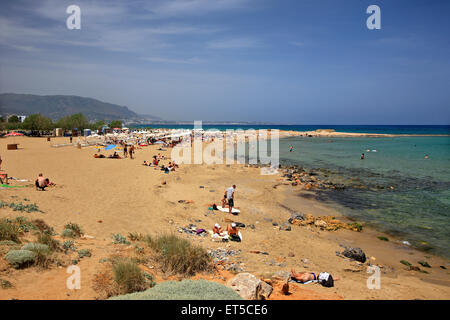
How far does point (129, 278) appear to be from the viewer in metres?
4.88

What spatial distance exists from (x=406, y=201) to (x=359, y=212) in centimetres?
420

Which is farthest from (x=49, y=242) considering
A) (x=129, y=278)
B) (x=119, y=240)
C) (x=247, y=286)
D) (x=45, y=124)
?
(x=45, y=124)

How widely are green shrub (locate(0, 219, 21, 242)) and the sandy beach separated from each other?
1.38 meters

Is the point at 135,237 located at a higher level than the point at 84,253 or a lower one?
lower

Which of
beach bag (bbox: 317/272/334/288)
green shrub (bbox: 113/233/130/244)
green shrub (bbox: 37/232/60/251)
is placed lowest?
beach bag (bbox: 317/272/334/288)

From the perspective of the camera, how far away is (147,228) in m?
9.15

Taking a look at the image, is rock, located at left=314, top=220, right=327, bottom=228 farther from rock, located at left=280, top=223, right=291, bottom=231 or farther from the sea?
the sea

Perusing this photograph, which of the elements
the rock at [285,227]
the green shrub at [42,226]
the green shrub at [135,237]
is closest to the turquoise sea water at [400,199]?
the rock at [285,227]

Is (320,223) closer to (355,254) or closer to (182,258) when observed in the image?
(355,254)

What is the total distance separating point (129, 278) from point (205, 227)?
5405 mm

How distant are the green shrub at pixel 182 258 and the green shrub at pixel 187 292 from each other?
972 millimetres

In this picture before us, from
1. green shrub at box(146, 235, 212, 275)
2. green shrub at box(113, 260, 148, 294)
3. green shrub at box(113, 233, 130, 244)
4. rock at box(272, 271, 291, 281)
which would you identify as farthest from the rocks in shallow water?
green shrub at box(113, 233, 130, 244)

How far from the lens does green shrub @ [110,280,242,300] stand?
4391 millimetres

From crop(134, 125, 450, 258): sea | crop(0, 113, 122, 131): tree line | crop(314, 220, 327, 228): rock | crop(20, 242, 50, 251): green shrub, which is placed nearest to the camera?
crop(20, 242, 50, 251): green shrub
